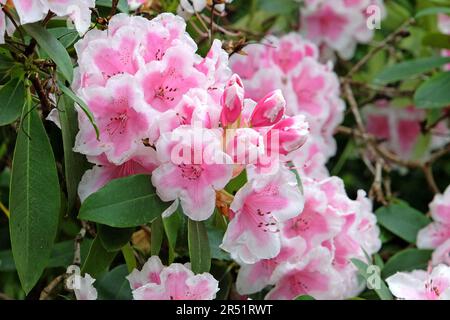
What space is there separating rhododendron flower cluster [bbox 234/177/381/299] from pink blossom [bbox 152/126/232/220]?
219 millimetres

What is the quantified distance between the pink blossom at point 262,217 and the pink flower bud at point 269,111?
63 mm

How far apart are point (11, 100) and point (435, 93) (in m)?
0.90

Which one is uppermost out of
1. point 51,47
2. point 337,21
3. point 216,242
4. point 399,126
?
point 51,47

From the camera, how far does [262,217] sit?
108 cm

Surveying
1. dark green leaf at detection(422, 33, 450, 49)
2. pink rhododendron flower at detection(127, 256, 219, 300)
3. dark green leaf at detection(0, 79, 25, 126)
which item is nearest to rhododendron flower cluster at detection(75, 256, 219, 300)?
pink rhododendron flower at detection(127, 256, 219, 300)

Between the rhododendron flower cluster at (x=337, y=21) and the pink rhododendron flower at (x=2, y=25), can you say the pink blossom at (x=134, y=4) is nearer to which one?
the pink rhododendron flower at (x=2, y=25)

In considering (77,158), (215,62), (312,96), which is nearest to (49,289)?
(77,158)

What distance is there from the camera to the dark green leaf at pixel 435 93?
5.45 feet

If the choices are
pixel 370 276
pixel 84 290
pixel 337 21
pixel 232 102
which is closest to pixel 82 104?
pixel 232 102

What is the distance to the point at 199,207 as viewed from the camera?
106cm

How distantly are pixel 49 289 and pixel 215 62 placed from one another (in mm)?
440

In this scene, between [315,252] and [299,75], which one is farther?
[299,75]

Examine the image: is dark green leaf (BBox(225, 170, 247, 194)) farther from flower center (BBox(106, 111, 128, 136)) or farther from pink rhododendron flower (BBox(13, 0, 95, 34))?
pink rhododendron flower (BBox(13, 0, 95, 34))

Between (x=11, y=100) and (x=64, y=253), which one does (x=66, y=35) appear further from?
(x=64, y=253)
